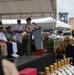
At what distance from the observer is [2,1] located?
16672 mm

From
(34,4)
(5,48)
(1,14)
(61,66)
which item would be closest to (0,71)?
(61,66)

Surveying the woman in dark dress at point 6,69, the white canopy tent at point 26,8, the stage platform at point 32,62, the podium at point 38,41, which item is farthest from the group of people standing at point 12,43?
the woman in dark dress at point 6,69

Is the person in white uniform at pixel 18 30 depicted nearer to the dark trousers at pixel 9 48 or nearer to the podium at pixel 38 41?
the podium at pixel 38 41

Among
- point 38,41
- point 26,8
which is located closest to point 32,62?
point 38,41

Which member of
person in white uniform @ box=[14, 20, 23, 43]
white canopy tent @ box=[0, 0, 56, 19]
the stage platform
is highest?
white canopy tent @ box=[0, 0, 56, 19]

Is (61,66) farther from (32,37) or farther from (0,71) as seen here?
(0,71)

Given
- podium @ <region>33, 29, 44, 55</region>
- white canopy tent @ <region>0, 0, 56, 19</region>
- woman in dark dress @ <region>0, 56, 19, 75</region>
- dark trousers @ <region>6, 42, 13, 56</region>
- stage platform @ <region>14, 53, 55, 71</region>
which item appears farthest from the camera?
white canopy tent @ <region>0, 0, 56, 19</region>

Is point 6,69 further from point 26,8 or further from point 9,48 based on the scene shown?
point 26,8

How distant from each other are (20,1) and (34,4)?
844mm

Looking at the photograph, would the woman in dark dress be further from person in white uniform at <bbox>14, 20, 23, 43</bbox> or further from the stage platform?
person in white uniform at <bbox>14, 20, 23, 43</bbox>

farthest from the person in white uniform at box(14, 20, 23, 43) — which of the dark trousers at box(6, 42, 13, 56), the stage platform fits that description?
the dark trousers at box(6, 42, 13, 56)

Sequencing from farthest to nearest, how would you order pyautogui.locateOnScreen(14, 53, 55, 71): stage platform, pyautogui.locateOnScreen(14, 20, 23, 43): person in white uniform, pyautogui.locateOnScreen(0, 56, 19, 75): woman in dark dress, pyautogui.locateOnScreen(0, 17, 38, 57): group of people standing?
pyautogui.locateOnScreen(14, 20, 23, 43): person in white uniform < pyautogui.locateOnScreen(0, 17, 38, 57): group of people standing < pyautogui.locateOnScreen(14, 53, 55, 71): stage platform < pyautogui.locateOnScreen(0, 56, 19, 75): woman in dark dress

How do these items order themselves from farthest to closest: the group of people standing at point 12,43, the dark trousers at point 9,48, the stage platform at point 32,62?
the dark trousers at point 9,48 < the group of people standing at point 12,43 < the stage platform at point 32,62

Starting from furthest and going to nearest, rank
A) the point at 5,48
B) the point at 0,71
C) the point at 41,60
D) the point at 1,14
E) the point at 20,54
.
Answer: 1. the point at 1,14
2. the point at 20,54
3. the point at 41,60
4. the point at 5,48
5. the point at 0,71
